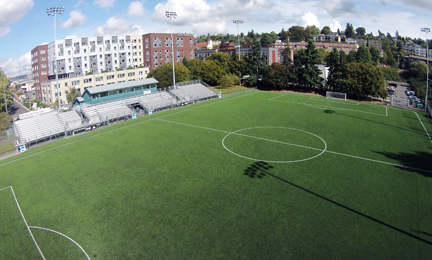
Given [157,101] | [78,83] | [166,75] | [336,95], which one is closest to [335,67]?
[336,95]

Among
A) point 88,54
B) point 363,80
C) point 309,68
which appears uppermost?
point 88,54

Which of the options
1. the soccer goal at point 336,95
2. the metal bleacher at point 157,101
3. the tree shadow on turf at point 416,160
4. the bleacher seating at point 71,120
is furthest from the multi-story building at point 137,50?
the tree shadow on turf at point 416,160

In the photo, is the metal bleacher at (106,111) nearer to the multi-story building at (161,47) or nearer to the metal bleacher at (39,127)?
the metal bleacher at (39,127)

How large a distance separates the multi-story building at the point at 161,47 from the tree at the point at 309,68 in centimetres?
3783

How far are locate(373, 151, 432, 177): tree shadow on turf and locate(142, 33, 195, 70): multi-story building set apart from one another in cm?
6894

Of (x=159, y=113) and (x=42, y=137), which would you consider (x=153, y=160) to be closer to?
(x=42, y=137)

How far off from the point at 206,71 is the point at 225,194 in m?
45.9

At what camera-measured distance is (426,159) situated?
73.5ft

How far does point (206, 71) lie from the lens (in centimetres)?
6044

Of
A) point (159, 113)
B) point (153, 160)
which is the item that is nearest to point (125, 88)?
point (159, 113)

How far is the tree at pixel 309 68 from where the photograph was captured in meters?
56.1

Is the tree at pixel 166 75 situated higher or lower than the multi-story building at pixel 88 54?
lower

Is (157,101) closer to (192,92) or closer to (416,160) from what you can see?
(192,92)

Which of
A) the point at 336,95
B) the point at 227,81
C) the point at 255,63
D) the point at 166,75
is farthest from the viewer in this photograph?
the point at 255,63
